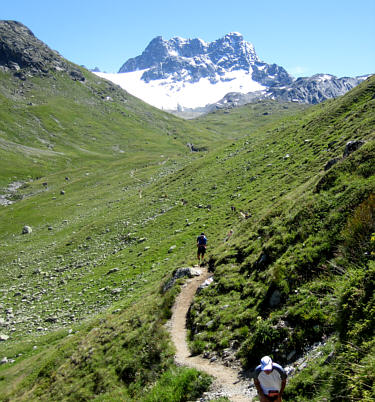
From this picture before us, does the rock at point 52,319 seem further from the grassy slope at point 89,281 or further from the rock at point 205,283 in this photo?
the rock at point 205,283

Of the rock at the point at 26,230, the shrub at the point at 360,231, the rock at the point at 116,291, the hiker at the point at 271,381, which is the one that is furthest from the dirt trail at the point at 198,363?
the rock at the point at 26,230

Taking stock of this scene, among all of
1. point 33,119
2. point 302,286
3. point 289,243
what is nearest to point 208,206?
point 289,243

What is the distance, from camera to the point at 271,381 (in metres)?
8.00

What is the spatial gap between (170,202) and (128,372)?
37.4 metres

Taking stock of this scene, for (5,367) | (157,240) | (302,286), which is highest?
(302,286)

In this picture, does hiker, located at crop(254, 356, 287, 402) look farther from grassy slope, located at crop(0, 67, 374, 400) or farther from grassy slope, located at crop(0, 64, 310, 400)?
grassy slope, located at crop(0, 64, 310, 400)

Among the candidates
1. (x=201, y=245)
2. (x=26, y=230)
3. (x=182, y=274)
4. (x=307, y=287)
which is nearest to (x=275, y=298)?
(x=307, y=287)

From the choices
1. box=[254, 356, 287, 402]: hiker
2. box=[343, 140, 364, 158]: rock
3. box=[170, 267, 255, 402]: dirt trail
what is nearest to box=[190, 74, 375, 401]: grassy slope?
box=[170, 267, 255, 402]: dirt trail

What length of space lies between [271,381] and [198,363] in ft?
18.7

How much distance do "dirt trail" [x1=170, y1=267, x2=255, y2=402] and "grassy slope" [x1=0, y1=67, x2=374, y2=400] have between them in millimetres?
690

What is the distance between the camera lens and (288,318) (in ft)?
37.6

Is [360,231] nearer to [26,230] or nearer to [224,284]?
[224,284]

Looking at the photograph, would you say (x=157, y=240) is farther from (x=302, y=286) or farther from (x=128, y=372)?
(x=302, y=286)

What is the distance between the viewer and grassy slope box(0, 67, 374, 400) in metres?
14.3
